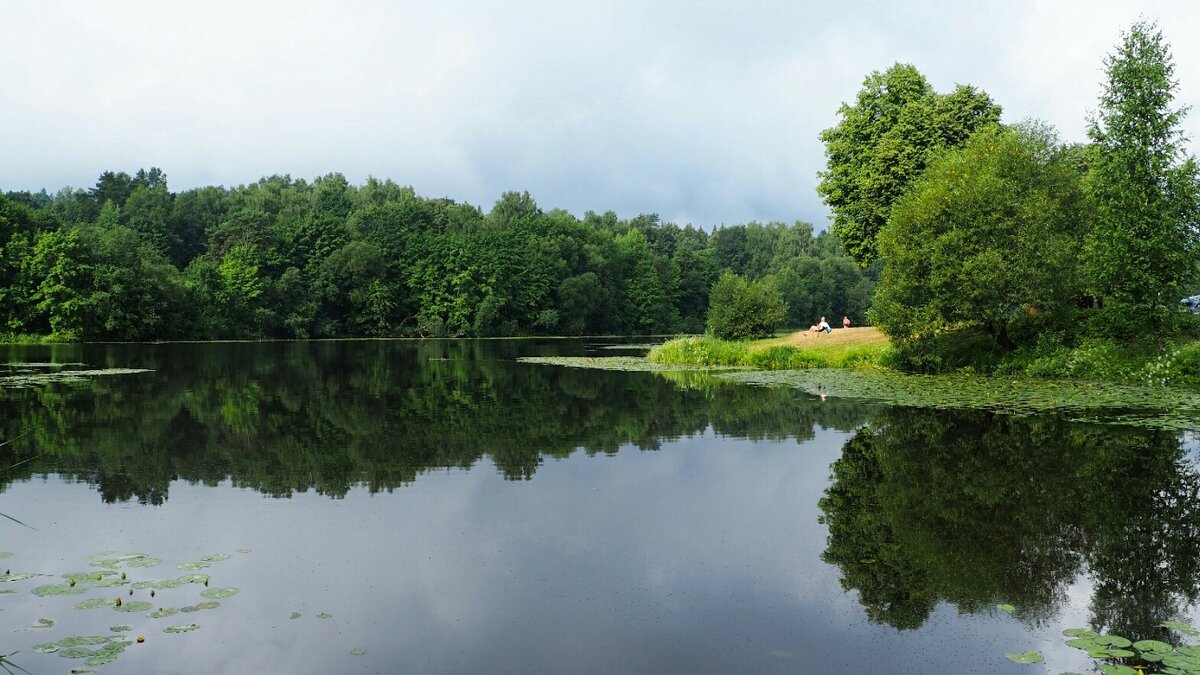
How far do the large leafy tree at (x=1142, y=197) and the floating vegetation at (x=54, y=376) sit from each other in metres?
36.6

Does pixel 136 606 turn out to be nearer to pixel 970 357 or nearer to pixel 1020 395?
pixel 1020 395

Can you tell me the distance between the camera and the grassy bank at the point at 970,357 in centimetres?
2714

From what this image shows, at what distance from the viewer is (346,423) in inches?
790

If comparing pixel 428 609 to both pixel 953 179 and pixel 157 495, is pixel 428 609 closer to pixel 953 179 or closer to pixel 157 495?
pixel 157 495

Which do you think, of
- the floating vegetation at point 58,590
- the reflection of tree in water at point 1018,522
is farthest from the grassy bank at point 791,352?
the floating vegetation at point 58,590

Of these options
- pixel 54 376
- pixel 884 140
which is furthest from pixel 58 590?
pixel 884 140

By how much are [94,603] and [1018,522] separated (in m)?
10.6

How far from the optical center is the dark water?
7117mm

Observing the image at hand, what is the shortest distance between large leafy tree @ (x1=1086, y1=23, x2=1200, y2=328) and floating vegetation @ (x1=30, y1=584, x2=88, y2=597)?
30.4m

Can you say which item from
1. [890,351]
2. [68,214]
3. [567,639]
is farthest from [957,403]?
[68,214]

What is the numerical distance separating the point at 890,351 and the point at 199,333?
6668 cm

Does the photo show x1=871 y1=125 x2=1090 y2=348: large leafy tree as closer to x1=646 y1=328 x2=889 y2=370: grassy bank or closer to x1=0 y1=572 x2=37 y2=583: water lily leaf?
x1=646 y1=328 x2=889 y2=370: grassy bank

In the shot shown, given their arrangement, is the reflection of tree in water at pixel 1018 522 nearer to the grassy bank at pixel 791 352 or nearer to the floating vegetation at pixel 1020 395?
the floating vegetation at pixel 1020 395

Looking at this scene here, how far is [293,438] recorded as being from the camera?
1791 cm
